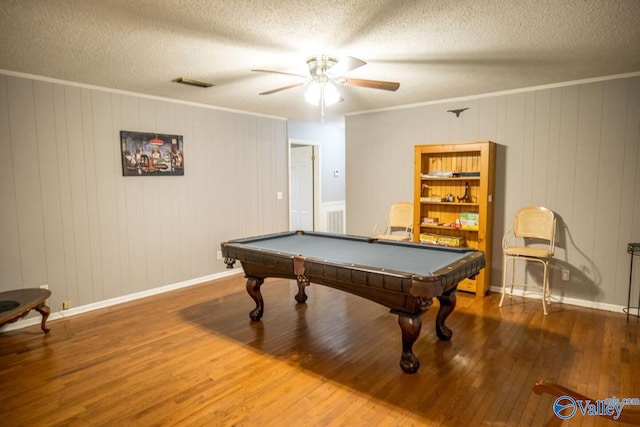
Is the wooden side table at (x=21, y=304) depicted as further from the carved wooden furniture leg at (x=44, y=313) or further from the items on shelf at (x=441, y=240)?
the items on shelf at (x=441, y=240)

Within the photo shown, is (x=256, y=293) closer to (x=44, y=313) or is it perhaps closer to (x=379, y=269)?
(x=379, y=269)

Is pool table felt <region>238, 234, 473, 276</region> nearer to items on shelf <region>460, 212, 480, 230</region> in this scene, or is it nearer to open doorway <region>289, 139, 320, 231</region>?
items on shelf <region>460, 212, 480, 230</region>

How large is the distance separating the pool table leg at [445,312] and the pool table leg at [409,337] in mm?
581

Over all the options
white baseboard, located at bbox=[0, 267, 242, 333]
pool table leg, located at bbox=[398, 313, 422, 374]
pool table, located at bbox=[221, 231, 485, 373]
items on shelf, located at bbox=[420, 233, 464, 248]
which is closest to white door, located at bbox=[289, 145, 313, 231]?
white baseboard, located at bbox=[0, 267, 242, 333]

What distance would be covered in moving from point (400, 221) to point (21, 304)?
13.9 ft

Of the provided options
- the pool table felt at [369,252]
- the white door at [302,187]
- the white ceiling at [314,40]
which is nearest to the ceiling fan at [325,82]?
the white ceiling at [314,40]

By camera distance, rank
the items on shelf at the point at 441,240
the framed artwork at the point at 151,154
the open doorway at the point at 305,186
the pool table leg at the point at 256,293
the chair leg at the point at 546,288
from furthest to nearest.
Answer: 1. the open doorway at the point at 305,186
2. the items on shelf at the point at 441,240
3. the framed artwork at the point at 151,154
4. the chair leg at the point at 546,288
5. the pool table leg at the point at 256,293

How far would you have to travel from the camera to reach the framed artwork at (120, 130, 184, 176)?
4.29 metres

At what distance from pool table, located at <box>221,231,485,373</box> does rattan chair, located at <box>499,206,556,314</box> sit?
1.27 m

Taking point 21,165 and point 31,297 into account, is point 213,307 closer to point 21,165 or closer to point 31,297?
point 31,297

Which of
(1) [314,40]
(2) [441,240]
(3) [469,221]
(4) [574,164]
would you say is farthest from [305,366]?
(4) [574,164]

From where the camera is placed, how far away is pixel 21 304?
313 centimetres

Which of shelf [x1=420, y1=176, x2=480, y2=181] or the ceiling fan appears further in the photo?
shelf [x1=420, y1=176, x2=480, y2=181]

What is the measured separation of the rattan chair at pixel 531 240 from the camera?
12.9ft
